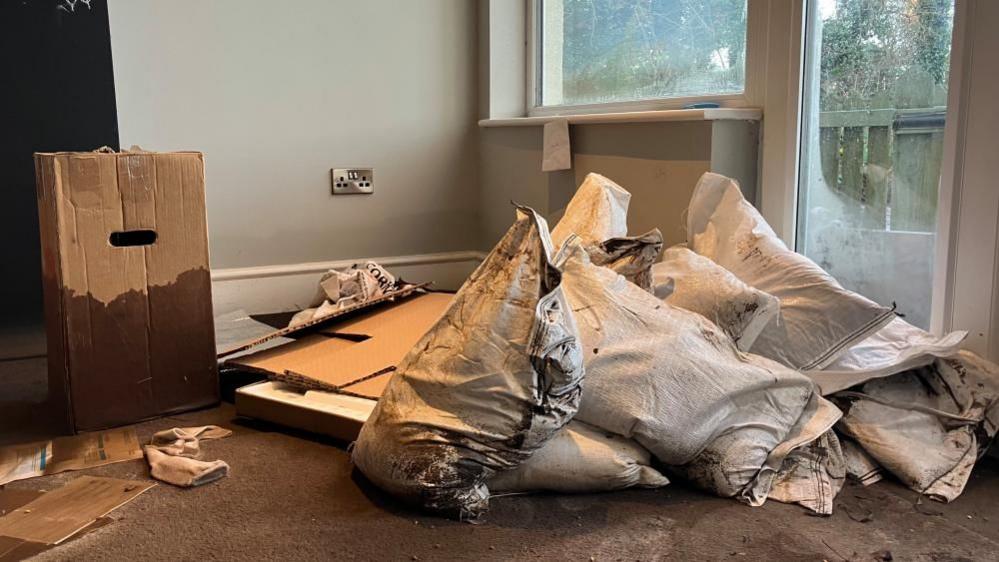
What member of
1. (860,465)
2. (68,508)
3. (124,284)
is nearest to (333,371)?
(124,284)

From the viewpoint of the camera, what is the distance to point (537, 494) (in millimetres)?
1571

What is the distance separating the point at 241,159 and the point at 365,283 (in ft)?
2.66

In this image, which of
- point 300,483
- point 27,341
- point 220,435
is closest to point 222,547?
point 300,483

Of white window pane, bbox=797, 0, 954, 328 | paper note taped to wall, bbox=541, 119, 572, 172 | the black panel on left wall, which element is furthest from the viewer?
paper note taped to wall, bbox=541, 119, 572, 172

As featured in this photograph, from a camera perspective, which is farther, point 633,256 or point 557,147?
point 557,147

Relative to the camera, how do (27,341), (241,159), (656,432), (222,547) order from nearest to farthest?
1. (222,547)
2. (656,432)
3. (27,341)
4. (241,159)

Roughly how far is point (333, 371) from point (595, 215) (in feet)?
2.41

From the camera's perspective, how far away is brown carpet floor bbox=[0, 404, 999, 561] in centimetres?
137

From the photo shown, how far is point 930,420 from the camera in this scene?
1684mm

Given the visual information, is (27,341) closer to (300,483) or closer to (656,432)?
(300,483)

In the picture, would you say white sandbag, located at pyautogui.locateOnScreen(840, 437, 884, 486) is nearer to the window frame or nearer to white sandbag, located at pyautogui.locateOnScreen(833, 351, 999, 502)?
white sandbag, located at pyautogui.locateOnScreen(833, 351, 999, 502)

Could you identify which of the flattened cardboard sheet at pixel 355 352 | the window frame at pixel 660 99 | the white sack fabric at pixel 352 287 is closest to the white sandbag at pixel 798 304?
the window frame at pixel 660 99

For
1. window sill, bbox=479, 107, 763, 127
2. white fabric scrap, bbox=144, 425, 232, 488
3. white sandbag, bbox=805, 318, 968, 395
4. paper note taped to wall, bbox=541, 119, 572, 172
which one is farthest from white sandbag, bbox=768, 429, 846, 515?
paper note taped to wall, bbox=541, 119, 572, 172

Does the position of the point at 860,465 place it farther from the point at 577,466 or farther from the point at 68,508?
the point at 68,508
